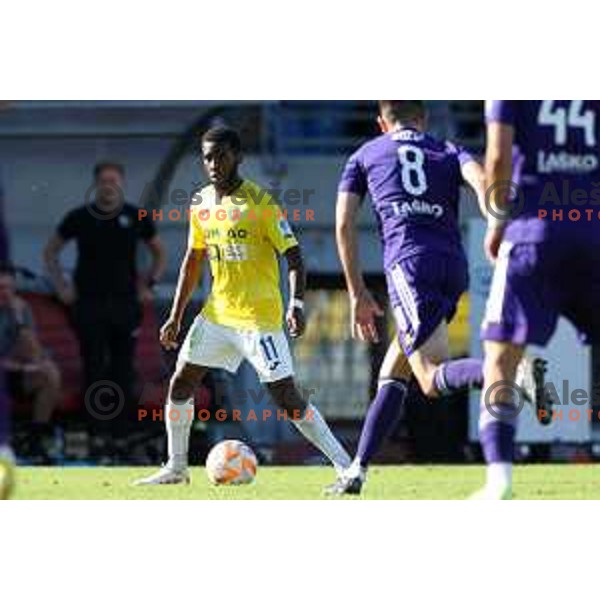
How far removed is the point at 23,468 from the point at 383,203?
8.96 ft

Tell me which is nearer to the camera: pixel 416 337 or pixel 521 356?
pixel 521 356

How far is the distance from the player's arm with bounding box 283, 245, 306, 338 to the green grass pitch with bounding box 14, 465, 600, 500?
0.84 m

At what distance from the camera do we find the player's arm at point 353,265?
8.85 m

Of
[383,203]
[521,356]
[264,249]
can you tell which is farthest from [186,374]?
[521,356]

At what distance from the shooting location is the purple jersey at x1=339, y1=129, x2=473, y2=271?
902cm

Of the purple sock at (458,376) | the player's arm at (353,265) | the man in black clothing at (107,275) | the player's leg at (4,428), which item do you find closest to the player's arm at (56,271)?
the man in black clothing at (107,275)

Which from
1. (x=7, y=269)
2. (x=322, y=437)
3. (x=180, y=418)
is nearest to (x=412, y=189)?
(x=322, y=437)

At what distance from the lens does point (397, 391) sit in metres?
9.17

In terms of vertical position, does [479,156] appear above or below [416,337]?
above

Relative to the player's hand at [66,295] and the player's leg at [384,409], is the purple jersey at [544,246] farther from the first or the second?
the player's hand at [66,295]

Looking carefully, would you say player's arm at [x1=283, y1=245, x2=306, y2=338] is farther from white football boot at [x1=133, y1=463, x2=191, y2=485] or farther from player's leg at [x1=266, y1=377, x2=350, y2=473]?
white football boot at [x1=133, y1=463, x2=191, y2=485]

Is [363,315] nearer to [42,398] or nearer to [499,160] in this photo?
[499,160]

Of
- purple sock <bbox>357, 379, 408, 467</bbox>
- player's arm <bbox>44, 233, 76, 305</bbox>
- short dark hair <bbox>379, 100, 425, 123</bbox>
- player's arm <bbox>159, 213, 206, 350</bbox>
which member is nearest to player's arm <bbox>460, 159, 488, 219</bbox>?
short dark hair <bbox>379, 100, 425, 123</bbox>

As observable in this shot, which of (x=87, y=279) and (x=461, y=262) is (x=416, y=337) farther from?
(x=87, y=279)
